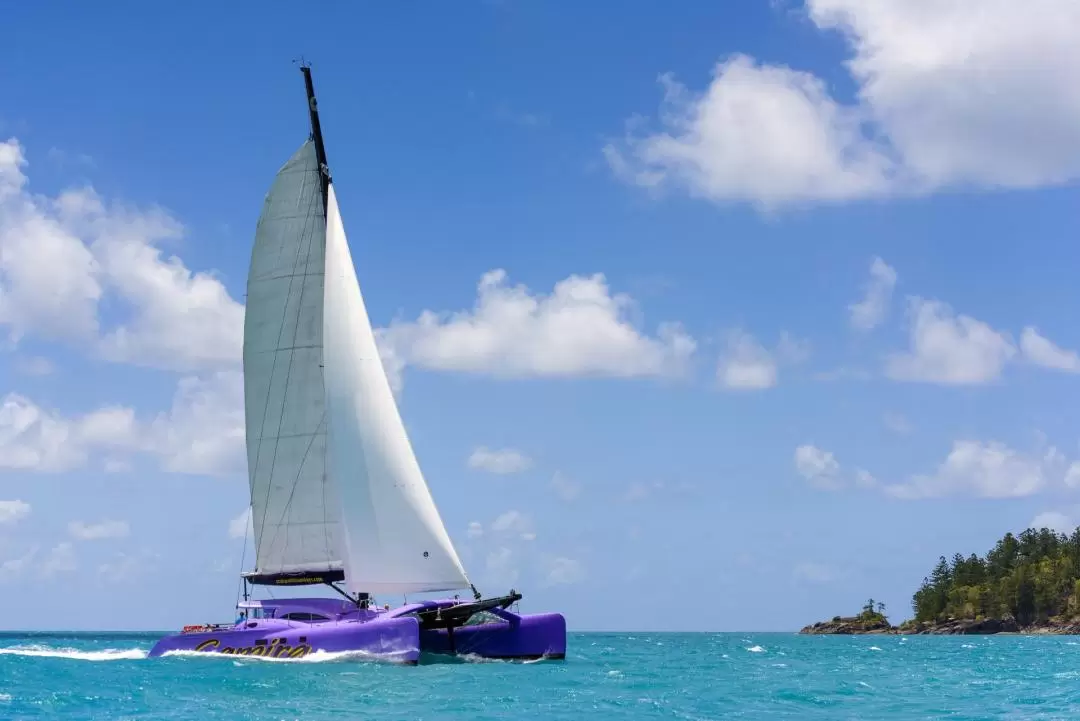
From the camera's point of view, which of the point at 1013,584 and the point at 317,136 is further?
the point at 1013,584

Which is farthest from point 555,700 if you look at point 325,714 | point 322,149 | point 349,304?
point 322,149

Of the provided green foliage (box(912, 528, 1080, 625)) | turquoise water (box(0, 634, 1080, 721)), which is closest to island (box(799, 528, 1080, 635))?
green foliage (box(912, 528, 1080, 625))

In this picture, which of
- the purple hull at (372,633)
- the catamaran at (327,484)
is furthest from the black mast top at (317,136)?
the purple hull at (372,633)

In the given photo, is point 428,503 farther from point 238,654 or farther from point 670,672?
point 670,672

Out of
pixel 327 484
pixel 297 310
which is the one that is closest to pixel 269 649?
pixel 327 484

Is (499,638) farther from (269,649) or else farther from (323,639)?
(269,649)

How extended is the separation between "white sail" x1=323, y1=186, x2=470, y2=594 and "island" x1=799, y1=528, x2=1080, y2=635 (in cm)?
12507

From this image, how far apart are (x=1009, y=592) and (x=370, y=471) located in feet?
435

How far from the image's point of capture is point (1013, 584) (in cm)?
15975

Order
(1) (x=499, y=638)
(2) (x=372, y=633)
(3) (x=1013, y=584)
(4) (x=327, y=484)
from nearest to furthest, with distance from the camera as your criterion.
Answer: (2) (x=372, y=633), (1) (x=499, y=638), (4) (x=327, y=484), (3) (x=1013, y=584)

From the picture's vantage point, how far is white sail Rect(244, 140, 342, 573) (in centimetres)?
5138

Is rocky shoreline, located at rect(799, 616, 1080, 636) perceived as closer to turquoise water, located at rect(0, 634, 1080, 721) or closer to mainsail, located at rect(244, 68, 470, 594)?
turquoise water, located at rect(0, 634, 1080, 721)

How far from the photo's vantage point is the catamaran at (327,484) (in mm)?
47125

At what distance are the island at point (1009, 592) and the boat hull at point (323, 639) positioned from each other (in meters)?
128
